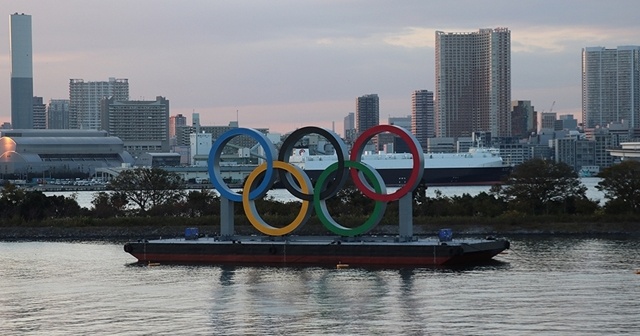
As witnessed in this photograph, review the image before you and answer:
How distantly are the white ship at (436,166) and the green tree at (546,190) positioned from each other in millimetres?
71755

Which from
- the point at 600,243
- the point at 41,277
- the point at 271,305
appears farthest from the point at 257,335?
the point at 600,243

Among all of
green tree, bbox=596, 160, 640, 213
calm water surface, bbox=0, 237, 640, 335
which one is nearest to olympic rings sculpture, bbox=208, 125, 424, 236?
calm water surface, bbox=0, 237, 640, 335

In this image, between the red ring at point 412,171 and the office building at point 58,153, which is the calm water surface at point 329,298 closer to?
the red ring at point 412,171

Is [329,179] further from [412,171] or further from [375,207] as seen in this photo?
[412,171]

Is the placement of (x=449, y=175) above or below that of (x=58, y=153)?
below

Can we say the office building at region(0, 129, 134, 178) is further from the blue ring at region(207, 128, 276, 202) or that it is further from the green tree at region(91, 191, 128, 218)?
the blue ring at region(207, 128, 276, 202)

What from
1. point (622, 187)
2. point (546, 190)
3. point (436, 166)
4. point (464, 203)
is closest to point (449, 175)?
point (436, 166)

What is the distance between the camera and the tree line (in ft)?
209

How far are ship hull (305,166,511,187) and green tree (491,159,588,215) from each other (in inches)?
2835

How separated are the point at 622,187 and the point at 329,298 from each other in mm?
32036

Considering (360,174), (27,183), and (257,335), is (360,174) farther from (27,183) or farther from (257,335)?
(27,183)

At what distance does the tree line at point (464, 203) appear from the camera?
63.8 m

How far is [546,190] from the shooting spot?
66.1 meters

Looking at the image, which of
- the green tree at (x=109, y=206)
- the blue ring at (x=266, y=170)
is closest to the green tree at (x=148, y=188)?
the green tree at (x=109, y=206)
